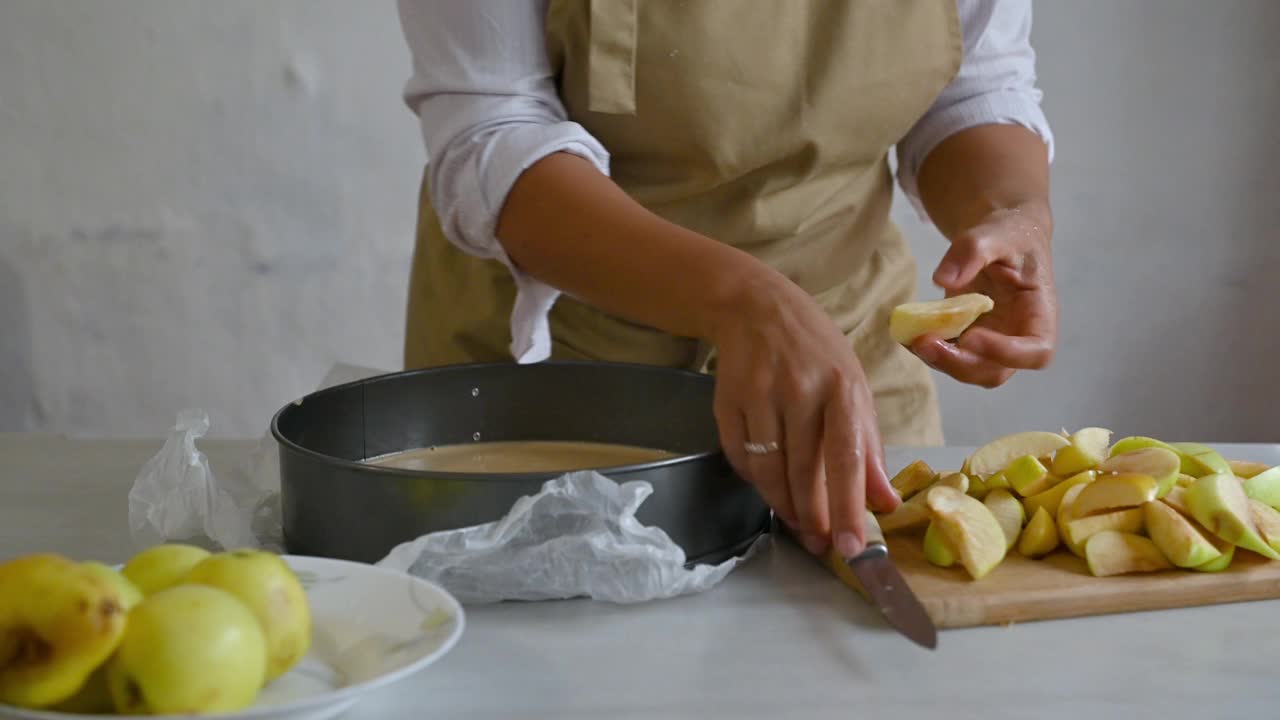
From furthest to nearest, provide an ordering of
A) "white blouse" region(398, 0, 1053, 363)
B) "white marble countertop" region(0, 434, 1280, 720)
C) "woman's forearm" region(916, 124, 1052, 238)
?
"woman's forearm" region(916, 124, 1052, 238) → "white blouse" region(398, 0, 1053, 363) → "white marble countertop" region(0, 434, 1280, 720)

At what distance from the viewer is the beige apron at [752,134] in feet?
3.95

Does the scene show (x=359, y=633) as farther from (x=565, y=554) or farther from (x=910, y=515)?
(x=910, y=515)

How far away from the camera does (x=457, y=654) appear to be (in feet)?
2.52

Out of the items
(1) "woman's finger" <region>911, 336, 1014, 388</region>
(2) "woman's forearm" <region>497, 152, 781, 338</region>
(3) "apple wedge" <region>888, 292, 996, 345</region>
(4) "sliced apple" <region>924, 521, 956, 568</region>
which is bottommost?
(4) "sliced apple" <region>924, 521, 956, 568</region>

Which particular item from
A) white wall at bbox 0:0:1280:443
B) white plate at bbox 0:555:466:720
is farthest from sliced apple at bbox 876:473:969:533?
white wall at bbox 0:0:1280:443

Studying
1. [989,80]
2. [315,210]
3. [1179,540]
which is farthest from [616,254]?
[315,210]

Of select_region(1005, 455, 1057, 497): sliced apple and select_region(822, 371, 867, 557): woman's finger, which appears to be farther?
select_region(1005, 455, 1057, 497): sliced apple

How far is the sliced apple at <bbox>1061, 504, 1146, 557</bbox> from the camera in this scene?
0.85 metres

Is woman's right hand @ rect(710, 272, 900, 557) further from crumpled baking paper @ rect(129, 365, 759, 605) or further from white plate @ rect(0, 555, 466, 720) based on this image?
white plate @ rect(0, 555, 466, 720)

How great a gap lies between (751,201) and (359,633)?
0.71m

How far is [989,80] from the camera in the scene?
1.39 meters

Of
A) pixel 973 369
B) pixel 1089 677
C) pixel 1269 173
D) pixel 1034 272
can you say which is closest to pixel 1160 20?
pixel 1269 173

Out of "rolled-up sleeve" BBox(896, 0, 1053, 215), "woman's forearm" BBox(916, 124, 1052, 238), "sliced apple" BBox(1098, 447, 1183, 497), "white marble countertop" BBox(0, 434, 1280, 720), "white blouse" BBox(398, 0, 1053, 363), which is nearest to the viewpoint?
"white marble countertop" BBox(0, 434, 1280, 720)

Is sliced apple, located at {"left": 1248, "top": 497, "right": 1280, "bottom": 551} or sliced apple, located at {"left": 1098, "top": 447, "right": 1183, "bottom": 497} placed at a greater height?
sliced apple, located at {"left": 1098, "top": 447, "right": 1183, "bottom": 497}
